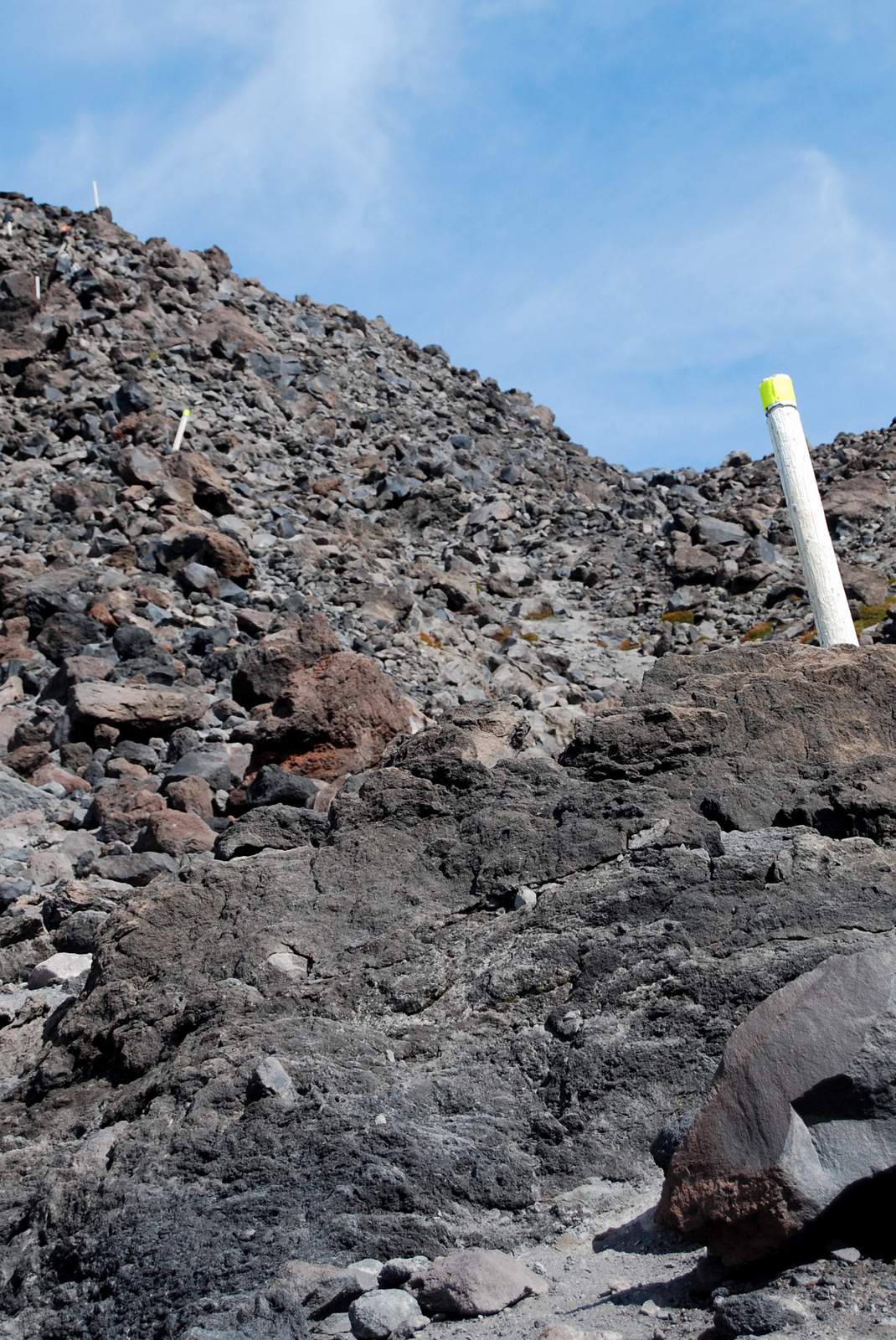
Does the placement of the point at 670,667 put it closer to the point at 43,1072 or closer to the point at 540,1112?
the point at 540,1112

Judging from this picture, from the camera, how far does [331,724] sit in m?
10.7

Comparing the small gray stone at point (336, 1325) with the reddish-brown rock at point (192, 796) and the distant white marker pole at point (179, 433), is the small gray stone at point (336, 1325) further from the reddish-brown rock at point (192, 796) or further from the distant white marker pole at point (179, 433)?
the distant white marker pole at point (179, 433)

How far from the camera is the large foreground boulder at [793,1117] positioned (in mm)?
3164

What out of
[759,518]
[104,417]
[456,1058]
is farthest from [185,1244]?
[759,518]

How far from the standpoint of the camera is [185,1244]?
4.09m

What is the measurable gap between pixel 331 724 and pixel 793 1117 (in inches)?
307

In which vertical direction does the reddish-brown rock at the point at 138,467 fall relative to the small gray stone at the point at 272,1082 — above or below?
above

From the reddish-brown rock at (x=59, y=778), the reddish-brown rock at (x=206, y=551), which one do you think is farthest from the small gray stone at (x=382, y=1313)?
the reddish-brown rock at (x=206, y=551)

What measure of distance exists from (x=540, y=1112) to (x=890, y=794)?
7.43ft

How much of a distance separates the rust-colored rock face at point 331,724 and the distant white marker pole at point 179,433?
46.9 feet

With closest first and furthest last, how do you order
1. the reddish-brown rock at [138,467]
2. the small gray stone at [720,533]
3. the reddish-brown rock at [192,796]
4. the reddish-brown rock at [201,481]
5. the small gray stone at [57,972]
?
1. the small gray stone at [57,972]
2. the reddish-brown rock at [192,796]
3. the reddish-brown rock at [138,467]
4. the reddish-brown rock at [201,481]
5. the small gray stone at [720,533]

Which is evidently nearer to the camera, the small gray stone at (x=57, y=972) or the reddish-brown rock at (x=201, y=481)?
the small gray stone at (x=57, y=972)

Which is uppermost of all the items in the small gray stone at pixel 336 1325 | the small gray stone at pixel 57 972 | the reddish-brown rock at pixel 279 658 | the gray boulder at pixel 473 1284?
the reddish-brown rock at pixel 279 658

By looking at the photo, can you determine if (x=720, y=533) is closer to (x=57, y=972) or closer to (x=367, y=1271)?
(x=57, y=972)
